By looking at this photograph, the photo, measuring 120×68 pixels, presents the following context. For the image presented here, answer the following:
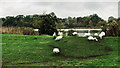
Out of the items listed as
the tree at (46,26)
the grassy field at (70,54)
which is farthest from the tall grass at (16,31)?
the grassy field at (70,54)

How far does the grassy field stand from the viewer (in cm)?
795

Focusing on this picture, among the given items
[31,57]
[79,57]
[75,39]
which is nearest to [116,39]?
[75,39]

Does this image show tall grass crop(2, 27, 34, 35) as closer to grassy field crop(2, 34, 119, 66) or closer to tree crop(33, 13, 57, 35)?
tree crop(33, 13, 57, 35)

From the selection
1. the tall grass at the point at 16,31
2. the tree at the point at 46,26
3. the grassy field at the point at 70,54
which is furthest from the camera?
the tree at the point at 46,26

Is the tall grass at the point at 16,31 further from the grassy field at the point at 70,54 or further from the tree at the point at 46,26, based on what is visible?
the grassy field at the point at 70,54

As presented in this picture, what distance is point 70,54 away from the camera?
9688mm

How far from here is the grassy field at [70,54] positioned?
7948 mm

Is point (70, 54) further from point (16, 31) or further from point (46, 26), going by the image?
point (46, 26)

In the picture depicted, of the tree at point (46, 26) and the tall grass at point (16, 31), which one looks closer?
the tall grass at point (16, 31)

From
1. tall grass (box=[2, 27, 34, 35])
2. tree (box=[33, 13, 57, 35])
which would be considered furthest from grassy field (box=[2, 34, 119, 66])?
tree (box=[33, 13, 57, 35])

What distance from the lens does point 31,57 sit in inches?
354

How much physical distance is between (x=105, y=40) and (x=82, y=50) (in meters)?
2.91

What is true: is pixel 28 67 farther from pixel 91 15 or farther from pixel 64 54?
pixel 91 15

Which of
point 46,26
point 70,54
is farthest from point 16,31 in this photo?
point 70,54
